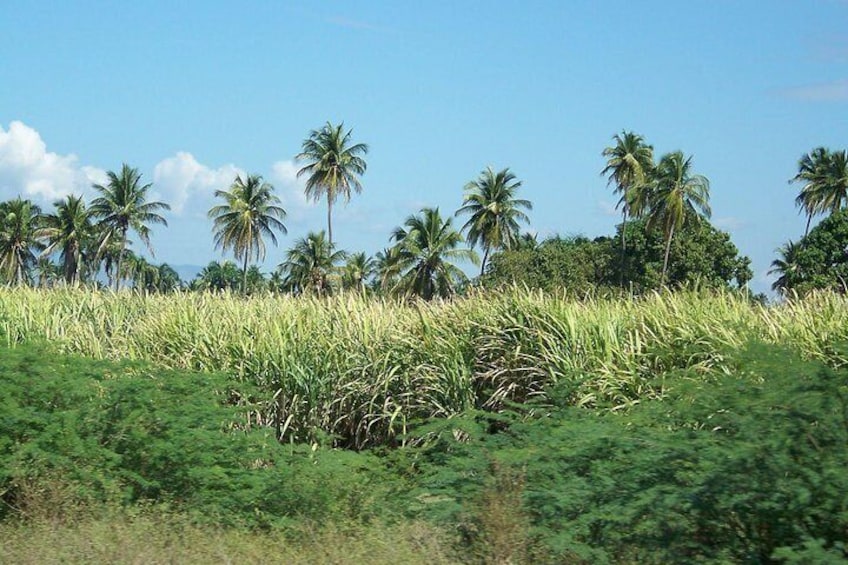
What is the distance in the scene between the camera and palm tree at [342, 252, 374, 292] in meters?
71.4

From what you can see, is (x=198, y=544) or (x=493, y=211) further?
(x=493, y=211)

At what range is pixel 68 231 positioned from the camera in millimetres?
76375

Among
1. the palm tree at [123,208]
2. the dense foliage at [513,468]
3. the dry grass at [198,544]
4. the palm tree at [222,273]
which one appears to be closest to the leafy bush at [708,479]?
the dense foliage at [513,468]

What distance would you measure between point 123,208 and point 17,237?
32.5ft

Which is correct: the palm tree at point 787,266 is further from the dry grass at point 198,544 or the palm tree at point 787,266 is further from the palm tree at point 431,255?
the dry grass at point 198,544

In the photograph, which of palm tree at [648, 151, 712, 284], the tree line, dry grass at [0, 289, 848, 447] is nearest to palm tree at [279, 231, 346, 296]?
the tree line

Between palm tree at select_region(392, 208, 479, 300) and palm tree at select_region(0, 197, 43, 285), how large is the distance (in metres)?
32.3

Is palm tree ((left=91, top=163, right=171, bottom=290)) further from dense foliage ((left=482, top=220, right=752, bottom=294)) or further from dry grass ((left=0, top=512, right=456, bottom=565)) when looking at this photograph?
dry grass ((left=0, top=512, right=456, bottom=565))

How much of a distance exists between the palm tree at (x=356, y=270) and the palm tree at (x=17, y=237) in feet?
78.4

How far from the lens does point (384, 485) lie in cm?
1034

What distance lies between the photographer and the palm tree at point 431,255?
196 feet

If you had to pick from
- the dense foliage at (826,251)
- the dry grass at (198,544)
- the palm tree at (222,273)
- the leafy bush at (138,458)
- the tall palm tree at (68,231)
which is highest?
the palm tree at (222,273)

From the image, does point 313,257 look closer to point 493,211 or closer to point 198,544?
point 493,211

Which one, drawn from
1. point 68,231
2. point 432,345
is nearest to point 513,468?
point 432,345
